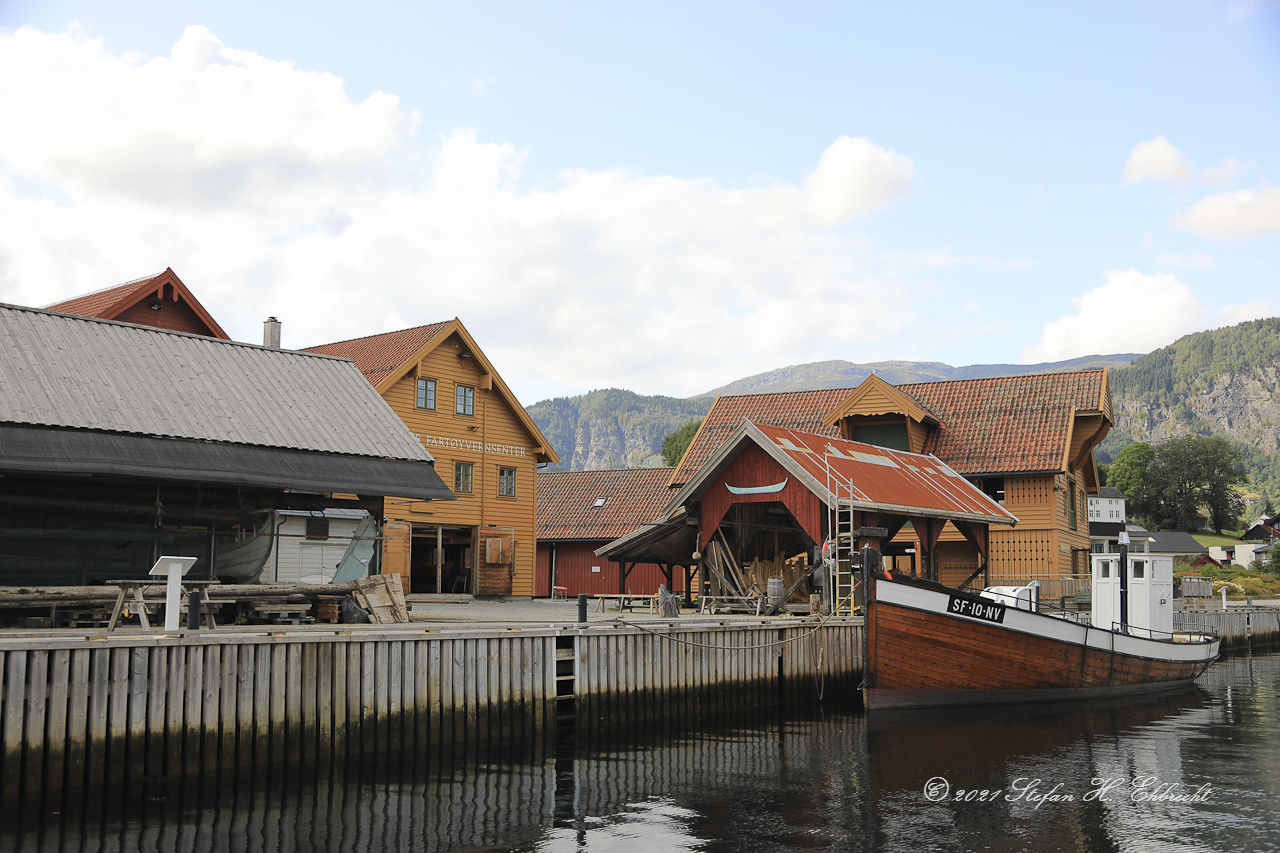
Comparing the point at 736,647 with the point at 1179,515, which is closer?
the point at 736,647

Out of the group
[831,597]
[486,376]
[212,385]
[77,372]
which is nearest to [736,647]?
[831,597]

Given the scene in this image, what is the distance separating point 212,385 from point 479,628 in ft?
30.2

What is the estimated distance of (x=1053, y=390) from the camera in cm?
3828

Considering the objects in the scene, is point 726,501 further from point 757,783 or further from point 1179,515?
point 1179,515

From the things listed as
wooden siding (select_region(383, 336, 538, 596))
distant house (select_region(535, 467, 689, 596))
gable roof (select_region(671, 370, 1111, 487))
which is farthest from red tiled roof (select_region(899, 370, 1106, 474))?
wooden siding (select_region(383, 336, 538, 596))

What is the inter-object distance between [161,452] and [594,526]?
29289 mm

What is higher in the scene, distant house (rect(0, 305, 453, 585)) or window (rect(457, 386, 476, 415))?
window (rect(457, 386, 476, 415))

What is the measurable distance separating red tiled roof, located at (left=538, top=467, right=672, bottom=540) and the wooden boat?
24.1 meters

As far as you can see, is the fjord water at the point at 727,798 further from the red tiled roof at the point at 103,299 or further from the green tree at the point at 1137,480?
the green tree at the point at 1137,480

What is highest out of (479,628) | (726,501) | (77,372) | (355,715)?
(77,372)

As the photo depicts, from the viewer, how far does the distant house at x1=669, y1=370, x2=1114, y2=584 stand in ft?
117

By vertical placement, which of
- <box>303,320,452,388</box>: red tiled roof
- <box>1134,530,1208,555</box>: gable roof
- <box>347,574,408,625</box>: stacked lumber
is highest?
<box>303,320,452,388</box>: red tiled roof

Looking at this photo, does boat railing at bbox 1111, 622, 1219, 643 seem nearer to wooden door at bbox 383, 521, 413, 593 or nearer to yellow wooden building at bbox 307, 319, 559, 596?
yellow wooden building at bbox 307, 319, 559, 596

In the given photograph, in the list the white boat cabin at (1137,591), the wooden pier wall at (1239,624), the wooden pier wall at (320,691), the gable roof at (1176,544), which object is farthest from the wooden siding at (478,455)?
the gable roof at (1176,544)
